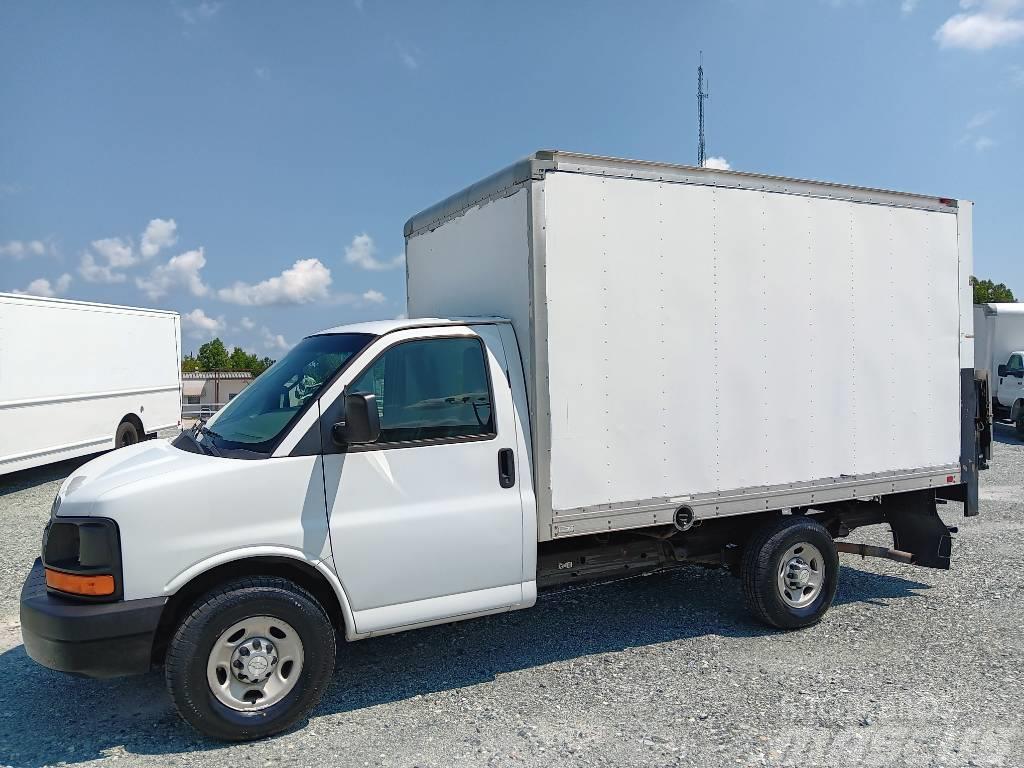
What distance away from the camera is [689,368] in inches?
201

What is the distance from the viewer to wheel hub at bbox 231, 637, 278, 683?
405cm

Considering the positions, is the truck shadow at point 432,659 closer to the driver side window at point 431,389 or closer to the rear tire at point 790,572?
the rear tire at point 790,572

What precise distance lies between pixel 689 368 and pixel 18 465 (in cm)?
1037

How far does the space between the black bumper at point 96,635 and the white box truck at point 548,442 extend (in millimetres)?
11

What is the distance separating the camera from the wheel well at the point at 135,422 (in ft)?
45.8

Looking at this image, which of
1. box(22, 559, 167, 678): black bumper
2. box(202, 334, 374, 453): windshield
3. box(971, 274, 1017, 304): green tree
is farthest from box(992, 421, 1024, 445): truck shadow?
box(971, 274, 1017, 304): green tree

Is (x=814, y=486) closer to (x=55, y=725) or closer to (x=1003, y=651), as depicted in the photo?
(x=1003, y=651)

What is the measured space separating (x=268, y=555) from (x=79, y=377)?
10.3 m

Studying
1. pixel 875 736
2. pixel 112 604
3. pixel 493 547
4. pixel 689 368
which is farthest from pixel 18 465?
pixel 875 736

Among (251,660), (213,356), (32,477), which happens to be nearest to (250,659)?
(251,660)

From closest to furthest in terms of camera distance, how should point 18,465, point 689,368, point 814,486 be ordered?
point 689,368
point 814,486
point 18,465

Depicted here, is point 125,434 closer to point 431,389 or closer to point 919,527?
point 431,389

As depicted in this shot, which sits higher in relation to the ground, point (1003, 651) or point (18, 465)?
point (18, 465)

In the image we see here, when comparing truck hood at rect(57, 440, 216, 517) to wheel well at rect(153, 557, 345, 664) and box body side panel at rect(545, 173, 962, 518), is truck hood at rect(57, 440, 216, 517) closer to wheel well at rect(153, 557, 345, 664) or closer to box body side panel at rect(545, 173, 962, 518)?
wheel well at rect(153, 557, 345, 664)
